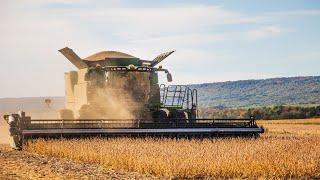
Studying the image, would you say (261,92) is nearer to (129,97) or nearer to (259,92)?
(259,92)

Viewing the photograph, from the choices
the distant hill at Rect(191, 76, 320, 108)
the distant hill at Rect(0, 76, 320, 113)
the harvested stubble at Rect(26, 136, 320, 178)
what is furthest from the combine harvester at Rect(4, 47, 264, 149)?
the distant hill at Rect(191, 76, 320, 108)

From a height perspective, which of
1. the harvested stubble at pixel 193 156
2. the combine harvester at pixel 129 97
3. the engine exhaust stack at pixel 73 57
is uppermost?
the engine exhaust stack at pixel 73 57

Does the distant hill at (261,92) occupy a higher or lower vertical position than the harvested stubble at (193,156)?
higher

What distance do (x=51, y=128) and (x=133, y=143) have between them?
9.43 feet

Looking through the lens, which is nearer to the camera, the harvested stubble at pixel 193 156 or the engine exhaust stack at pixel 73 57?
the harvested stubble at pixel 193 156

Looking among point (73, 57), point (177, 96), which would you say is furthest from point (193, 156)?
point (73, 57)

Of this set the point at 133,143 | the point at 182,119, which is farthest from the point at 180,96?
the point at 133,143

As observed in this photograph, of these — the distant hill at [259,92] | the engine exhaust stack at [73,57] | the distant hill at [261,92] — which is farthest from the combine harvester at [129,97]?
the distant hill at [261,92]

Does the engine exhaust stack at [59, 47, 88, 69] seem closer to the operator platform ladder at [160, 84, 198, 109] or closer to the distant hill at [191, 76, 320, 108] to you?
the operator platform ladder at [160, 84, 198, 109]

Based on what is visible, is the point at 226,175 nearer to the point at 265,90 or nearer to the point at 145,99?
the point at 145,99

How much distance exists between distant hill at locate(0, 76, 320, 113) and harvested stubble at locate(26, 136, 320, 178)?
140322 mm

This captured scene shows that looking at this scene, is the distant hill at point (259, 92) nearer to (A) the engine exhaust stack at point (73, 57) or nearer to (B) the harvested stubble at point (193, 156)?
(A) the engine exhaust stack at point (73, 57)

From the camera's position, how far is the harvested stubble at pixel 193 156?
1148 cm

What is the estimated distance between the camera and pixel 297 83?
17988 centimetres
